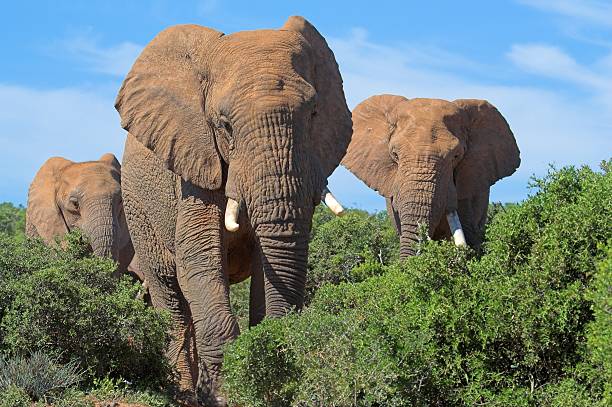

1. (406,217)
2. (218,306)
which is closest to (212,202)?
(218,306)

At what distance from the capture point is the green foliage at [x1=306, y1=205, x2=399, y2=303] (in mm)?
17094

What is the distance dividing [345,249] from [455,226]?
342 centimetres

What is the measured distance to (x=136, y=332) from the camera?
10273 millimetres

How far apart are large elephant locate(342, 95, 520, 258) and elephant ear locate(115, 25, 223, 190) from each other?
4.11 metres

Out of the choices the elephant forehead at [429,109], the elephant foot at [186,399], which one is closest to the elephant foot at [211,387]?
the elephant foot at [186,399]

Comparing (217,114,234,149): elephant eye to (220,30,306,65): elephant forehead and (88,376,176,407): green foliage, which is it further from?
(88,376,176,407): green foliage

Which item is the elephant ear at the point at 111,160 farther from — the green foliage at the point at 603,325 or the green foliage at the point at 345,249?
the green foliage at the point at 603,325

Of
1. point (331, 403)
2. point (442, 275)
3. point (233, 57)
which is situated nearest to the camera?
point (331, 403)

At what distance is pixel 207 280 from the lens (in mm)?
10117

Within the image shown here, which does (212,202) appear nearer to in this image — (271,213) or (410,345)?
(271,213)

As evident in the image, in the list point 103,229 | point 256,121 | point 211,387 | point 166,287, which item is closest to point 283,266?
point 256,121

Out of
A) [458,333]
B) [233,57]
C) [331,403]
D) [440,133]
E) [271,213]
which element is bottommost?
[331,403]

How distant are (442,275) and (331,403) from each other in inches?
49.2

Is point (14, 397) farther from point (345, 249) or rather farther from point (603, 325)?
point (345, 249)
